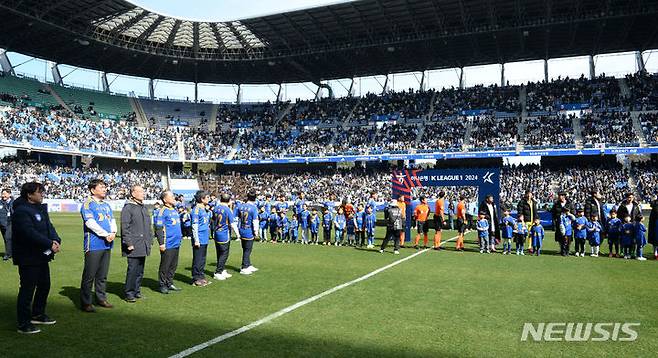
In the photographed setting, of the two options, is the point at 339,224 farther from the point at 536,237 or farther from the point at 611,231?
the point at 611,231

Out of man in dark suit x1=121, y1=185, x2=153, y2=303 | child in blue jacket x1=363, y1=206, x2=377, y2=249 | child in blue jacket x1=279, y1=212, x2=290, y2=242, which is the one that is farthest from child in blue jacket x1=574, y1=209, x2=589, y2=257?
man in dark suit x1=121, y1=185, x2=153, y2=303

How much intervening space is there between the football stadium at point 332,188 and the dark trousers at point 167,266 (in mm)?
59

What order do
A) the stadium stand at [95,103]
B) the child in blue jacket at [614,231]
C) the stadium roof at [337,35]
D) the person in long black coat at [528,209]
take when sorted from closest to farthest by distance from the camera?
the child in blue jacket at [614,231] → the person in long black coat at [528,209] → the stadium roof at [337,35] → the stadium stand at [95,103]

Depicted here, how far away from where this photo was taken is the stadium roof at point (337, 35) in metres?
36.7

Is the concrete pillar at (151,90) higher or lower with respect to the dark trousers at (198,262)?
higher

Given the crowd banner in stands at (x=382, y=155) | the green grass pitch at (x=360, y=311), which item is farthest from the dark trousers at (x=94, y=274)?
the crowd banner in stands at (x=382, y=155)

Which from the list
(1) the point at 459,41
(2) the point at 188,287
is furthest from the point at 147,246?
(1) the point at 459,41

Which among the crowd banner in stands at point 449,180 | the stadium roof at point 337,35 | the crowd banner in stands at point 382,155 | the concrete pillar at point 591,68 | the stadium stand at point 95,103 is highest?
the stadium roof at point 337,35

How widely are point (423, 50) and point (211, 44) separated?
21805 mm

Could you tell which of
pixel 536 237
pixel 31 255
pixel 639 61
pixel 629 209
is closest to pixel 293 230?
pixel 536 237

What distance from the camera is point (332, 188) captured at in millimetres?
45938

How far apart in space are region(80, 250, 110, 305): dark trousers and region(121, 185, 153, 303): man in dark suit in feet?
1.25

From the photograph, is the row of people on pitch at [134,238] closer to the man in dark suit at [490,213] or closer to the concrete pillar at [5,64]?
the man in dark suit at [490,213]

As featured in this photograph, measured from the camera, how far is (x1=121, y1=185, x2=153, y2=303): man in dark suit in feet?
24.7
